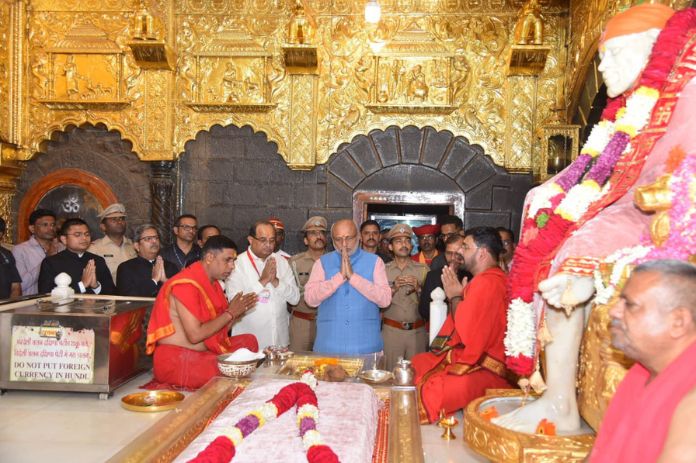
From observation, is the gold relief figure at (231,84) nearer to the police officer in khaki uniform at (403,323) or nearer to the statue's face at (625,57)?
the police officer in khaki uniform at (403,323)

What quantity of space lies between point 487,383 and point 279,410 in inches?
59.1

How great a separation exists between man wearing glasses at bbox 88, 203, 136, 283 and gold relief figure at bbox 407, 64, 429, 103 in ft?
12.4

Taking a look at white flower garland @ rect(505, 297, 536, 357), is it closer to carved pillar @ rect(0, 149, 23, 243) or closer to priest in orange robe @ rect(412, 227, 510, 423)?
priest in orange robe @ rect(412, 227, 510, 423)

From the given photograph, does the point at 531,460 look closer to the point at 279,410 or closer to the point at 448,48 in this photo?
the point at 279,410

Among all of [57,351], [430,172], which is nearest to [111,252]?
[57,351]

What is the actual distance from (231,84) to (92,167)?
219cm

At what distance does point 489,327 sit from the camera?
3.82 m

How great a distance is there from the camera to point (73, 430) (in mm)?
3629

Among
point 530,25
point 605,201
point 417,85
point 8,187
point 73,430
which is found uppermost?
point 530,25

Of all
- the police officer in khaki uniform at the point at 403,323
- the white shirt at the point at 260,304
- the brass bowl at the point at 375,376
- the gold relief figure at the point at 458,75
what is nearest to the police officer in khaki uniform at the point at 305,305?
the white shirt at the point at 260,304

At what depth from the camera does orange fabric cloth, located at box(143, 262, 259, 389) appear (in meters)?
4.28

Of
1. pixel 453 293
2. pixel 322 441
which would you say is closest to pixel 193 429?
pixel 322 441

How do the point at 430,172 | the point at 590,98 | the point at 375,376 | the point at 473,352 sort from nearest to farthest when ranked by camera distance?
the point at 473,352, the point at 375,376, the point at 590,98, the point at 430,172

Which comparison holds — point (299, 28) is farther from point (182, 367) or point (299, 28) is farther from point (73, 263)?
point (182, 367)
